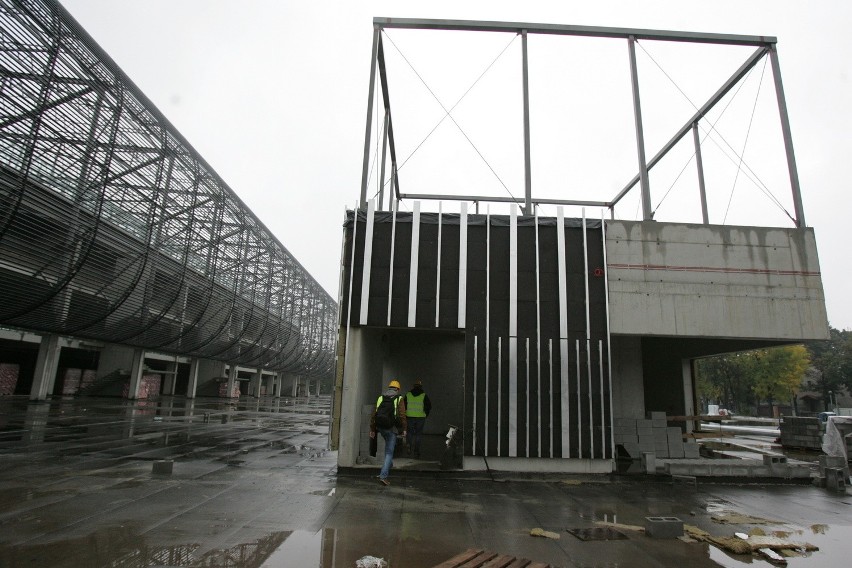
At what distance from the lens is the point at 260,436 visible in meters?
14.7

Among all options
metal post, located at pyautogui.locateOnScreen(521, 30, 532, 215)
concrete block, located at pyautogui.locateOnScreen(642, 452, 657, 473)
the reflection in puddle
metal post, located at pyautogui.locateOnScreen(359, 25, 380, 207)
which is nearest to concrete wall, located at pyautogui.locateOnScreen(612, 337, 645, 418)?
concrete block, located at pyautogui.locateOnScreen(642, 452, 657, 473)

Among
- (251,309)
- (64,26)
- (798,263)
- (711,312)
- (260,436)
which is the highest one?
(64,26)

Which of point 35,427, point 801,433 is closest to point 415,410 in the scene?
point 35,427

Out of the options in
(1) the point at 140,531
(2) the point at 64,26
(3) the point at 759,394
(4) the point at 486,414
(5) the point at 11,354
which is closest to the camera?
(1) the point at 140,531

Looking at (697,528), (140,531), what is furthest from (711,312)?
(140,531)

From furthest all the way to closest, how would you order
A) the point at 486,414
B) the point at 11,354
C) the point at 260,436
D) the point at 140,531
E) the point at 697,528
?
the point at 11,354 < the point at 260,436 < the point at 486,414 < the point at 697,528 < the point at 140,531

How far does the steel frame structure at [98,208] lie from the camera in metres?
17.0

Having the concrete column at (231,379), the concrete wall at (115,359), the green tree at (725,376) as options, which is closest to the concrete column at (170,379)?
the concrete column at (231,379)

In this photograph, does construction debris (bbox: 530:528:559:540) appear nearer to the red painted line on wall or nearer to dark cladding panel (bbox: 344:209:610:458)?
dark cladding panel (bbox: 344:209:610:458)

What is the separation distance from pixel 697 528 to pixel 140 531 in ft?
21.9

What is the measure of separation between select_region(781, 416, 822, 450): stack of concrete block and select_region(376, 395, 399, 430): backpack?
15.4m

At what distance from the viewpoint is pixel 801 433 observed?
15.9 metres

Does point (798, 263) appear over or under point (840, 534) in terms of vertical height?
over

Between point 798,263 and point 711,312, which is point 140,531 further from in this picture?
point 798,263
